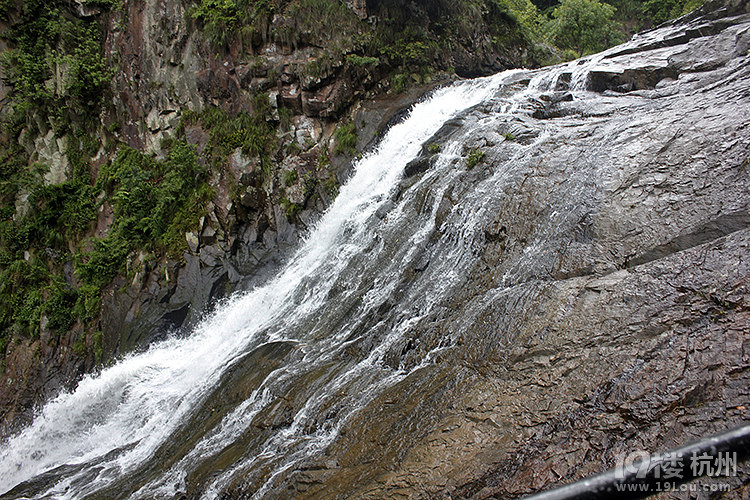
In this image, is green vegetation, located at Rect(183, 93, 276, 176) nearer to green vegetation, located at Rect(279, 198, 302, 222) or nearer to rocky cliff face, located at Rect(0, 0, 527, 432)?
rocky cliff face, located at Rect(0, 0, 527, 432)

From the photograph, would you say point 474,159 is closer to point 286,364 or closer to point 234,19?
point 286,364

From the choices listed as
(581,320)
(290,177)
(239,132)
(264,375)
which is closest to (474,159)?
(581,320)

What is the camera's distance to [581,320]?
4270 millimetres

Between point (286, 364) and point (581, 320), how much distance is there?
434cm

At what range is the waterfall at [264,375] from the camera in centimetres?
526

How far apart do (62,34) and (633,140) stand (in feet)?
57.1

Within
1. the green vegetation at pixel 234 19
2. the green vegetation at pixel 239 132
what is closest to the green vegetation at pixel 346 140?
the green vegetation at pixel 239 132

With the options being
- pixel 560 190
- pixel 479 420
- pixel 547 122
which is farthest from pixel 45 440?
pixel 547 122

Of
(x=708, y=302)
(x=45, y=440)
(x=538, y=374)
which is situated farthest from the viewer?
(x=45, y=440)

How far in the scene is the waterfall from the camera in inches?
207

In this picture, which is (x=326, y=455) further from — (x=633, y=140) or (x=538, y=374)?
(x=633, y=140)

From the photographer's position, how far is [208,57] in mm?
13203

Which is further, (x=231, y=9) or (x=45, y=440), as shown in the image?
(x=231, y=9)

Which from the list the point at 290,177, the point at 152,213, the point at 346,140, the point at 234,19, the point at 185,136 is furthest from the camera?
the point at 234,19
